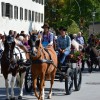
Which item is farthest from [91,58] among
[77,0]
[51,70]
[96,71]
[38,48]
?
[77,0]

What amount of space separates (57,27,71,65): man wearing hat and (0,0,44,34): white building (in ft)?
68.9

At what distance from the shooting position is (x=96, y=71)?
25.7m

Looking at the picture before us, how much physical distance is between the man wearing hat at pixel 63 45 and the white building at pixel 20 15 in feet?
68.9

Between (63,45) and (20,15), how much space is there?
35.8 metres

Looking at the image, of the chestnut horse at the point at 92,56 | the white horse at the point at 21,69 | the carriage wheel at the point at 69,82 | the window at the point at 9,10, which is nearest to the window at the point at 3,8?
the window at the point at 9,10

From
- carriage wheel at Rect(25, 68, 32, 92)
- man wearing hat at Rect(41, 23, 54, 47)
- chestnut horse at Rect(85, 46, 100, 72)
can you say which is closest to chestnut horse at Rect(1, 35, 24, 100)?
man wearing hat at Rect(41, 23, 54, 47)

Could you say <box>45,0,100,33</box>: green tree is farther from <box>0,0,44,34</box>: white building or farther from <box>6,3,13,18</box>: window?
<box>6,3,13,18</box>: window

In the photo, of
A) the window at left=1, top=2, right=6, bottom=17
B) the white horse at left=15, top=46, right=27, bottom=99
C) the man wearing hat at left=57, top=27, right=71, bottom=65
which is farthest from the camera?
the window at left=1, top=2, right=6, bottom=17

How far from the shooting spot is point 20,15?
51375mm

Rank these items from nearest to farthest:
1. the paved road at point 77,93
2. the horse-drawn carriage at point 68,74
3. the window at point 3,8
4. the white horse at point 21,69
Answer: the white horse at point 21,69, the paved road at point 77,93, the horse-drawn carriage at point 68,74, the window at point 3,8

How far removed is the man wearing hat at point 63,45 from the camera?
15535 mm

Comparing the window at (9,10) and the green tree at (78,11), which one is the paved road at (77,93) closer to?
the window at (9,10)

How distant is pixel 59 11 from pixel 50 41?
72397 millimetres

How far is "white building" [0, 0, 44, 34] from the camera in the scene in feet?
142
